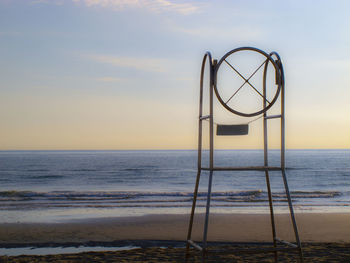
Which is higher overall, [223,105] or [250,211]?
[223,105]

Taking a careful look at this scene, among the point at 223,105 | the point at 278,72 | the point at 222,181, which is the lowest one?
the point at 222,181

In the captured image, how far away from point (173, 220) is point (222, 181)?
1669cm

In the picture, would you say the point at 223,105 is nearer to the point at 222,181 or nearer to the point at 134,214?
the point at 134,214

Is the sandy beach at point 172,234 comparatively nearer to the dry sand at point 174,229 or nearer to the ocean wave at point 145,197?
the dry sand at point 174,229

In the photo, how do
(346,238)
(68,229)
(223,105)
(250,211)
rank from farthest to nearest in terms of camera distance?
(250,211)
(68,229)
(346,238)
(223,105)

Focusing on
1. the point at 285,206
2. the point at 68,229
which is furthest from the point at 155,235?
the point at 285,206

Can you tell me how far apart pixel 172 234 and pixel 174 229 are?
0.67 metres

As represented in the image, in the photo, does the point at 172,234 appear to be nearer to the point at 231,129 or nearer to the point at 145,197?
the point at 231,129

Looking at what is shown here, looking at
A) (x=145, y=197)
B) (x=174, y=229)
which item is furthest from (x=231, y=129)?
(x=145, y=197)

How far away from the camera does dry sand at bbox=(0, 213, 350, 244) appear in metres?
8.12

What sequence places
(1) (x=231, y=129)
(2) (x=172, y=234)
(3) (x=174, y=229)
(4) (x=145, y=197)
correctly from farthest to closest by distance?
(4) (x=145, y=197), (3) (x=174, y=229), (2) (x=172, y=234), (1) (x=231, y=129)

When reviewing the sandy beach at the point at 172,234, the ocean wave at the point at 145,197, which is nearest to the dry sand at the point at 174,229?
the sandy beach at the point at 172,234

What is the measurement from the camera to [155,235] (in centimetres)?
836

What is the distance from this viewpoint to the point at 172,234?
27.8 feet
